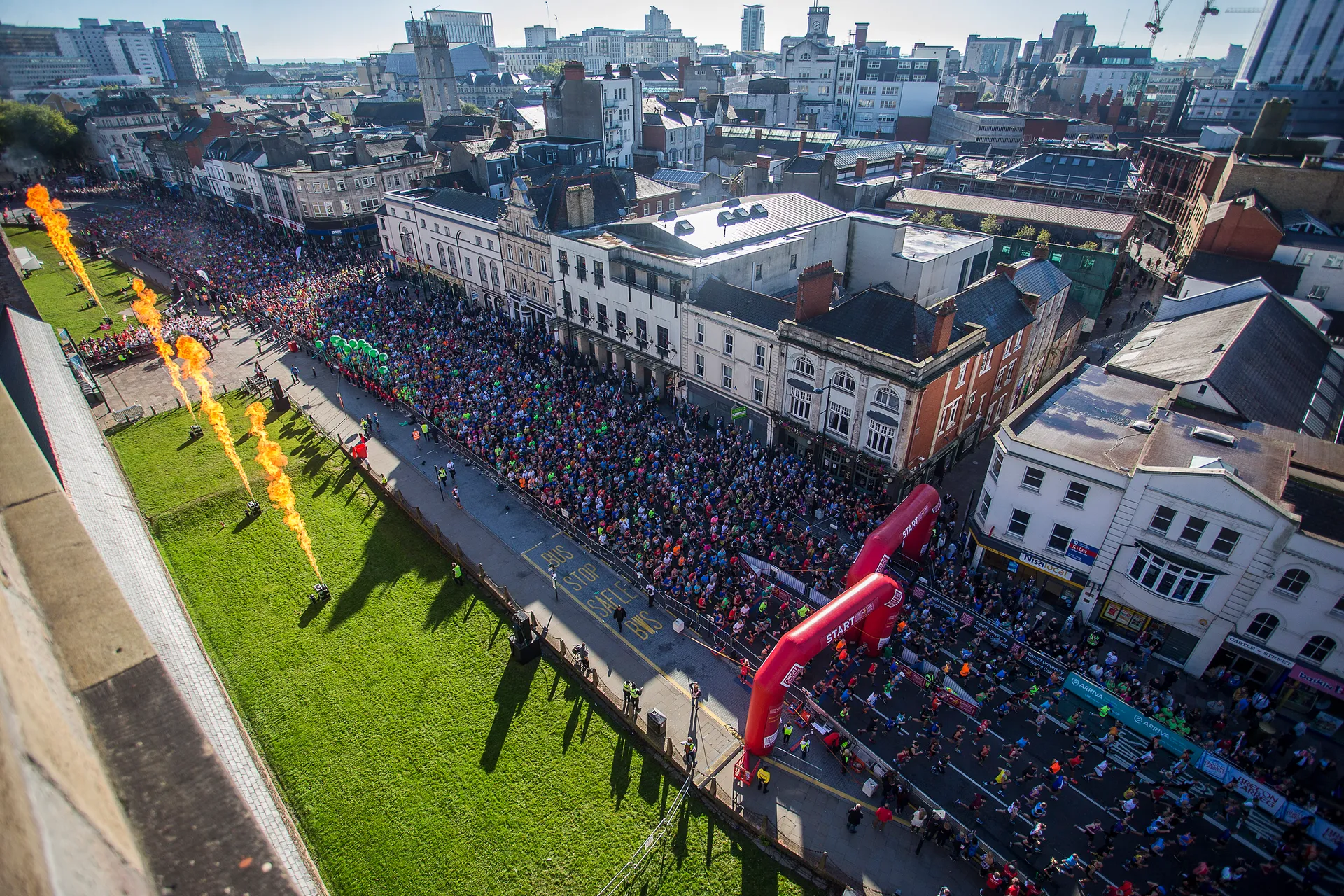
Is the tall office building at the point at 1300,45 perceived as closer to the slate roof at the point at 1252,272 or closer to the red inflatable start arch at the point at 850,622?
the slate roof at the point at 1252,272

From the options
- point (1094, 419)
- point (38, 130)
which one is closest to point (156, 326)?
point (1094, 419)

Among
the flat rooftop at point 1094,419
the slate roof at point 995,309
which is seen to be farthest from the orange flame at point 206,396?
the slate roof at point 995,309

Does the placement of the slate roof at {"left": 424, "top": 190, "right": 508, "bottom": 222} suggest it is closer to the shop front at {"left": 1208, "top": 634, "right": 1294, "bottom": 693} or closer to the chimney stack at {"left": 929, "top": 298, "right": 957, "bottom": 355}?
the chimney stack at {"left": 929, "top": 298, "right": 957, "bottom": 355}

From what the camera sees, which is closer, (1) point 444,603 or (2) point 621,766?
(2) point 621,766

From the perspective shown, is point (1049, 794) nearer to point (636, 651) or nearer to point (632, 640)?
point (636, 651)

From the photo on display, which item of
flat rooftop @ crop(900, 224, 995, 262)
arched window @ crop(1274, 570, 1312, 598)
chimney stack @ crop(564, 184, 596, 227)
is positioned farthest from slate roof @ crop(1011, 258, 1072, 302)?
chimney stack @ crop(564, 184, 596, 227)

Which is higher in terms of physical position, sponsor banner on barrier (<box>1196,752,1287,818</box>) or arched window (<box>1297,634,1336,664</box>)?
arched window (<box>1297,634,1336,664</box>)

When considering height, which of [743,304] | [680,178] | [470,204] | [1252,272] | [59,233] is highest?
[680,178]
